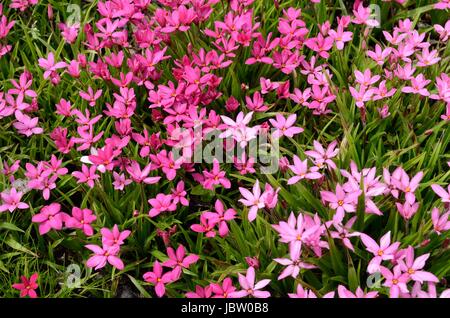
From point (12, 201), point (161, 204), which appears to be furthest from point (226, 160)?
point (12, 201)

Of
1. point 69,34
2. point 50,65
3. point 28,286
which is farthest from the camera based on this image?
point 69,34

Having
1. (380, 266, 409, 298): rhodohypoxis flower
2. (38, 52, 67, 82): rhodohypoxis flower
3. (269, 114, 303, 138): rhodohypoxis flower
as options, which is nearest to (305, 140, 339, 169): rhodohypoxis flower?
(269, 114, 303, 138): rhodohypoxis flower

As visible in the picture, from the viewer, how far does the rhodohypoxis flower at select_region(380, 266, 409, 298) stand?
2119mm

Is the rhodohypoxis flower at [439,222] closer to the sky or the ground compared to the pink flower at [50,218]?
closer to the ground

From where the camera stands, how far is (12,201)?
104 inches

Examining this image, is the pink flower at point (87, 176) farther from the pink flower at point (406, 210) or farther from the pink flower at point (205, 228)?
the pink flower at point (406, 210)

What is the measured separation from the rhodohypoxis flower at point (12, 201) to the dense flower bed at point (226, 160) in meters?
0.01

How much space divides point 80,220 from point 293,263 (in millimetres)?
919

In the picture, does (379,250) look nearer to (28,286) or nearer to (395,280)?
(395,280)

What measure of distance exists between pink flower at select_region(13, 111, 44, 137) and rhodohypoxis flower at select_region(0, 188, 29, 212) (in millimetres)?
379

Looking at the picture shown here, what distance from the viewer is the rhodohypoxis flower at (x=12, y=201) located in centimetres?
259

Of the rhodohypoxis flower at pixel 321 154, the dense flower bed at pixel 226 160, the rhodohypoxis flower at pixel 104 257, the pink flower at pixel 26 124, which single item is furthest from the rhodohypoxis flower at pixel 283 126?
the pink flower at pixel 26 124

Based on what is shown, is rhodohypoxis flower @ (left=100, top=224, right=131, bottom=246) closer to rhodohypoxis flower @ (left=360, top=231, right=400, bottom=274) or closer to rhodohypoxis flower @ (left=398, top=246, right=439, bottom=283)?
rhodohypoxis flower @ (left=360, top=231, right=400, bottom=274)
